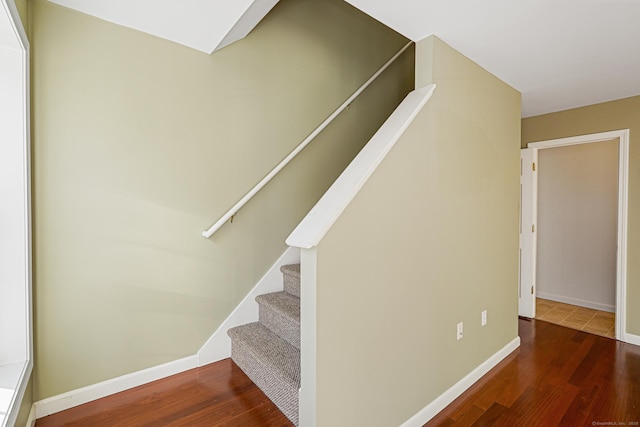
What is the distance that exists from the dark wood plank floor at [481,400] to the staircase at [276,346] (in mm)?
95

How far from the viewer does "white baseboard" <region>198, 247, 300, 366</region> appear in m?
2.13

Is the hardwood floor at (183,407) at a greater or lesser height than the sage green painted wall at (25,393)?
lesser

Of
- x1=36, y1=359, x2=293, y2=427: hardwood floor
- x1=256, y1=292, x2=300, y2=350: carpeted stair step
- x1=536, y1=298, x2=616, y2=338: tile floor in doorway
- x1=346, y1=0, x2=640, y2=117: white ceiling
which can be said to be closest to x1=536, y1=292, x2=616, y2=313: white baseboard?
x1=536, y1=298, x2=616, y2=338: tile floor in doorway

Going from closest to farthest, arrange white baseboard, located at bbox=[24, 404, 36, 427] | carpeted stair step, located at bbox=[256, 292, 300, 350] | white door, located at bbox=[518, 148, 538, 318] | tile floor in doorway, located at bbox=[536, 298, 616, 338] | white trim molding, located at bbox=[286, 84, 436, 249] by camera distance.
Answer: white trim molding, located at bbox=[286, 84, 436, 249] → white baseboard, located at bbox=[24, 404, 36, 427] → carpeted stair step, located at bbox=[256, 292, 300, 350] → tile floor in doorway, located at bbox=[536, 298, 616, 338] → white door, located at bbox=[518, 148, 538, 318]

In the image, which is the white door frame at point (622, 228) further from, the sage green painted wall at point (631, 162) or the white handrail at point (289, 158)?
the white handrail at point (289, 158)

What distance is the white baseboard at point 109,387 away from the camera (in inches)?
64.0

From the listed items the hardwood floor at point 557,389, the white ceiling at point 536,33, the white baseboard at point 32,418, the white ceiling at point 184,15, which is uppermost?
the white ceiling at point 184,15

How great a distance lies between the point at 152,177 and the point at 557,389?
2884mm

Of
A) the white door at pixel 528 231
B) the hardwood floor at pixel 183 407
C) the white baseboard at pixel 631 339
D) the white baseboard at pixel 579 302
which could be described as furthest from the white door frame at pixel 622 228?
the hardwood floor at pixel 183 407

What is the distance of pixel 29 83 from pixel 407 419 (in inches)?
99.1

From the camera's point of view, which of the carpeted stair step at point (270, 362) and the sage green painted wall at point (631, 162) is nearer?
the carpeted stair step at point (270, 362)

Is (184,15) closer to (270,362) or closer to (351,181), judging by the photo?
(351,181)

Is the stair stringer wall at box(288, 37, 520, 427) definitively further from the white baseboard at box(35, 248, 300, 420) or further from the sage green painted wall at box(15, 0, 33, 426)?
the sage green painted wall at box(15, 0, 33, 426)

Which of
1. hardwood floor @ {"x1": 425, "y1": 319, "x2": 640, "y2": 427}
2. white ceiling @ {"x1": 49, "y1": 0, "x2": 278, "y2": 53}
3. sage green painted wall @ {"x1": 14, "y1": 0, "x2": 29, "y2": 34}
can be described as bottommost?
hardwood floor @ {"x1": 425, "y1": 319, "x2": 640, "y2": 427}
